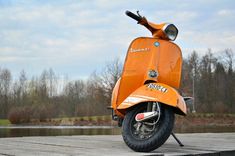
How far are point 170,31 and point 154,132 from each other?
1.42 m

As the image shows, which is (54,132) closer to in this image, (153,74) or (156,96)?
(153,74)

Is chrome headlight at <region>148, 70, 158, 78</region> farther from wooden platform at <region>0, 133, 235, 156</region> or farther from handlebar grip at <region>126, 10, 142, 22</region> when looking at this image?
wooden platform at <region>0, 133, 235, 156</region>

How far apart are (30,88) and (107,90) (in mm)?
24250

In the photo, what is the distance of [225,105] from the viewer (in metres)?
50.7

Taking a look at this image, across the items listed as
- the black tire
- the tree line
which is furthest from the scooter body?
the tree line

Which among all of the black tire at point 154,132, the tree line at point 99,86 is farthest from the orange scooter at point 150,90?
the tree line at point 99,86

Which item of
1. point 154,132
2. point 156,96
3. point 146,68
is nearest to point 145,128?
point 154,132

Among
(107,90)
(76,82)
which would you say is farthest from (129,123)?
(76,82)

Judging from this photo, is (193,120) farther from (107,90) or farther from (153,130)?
(153,130)

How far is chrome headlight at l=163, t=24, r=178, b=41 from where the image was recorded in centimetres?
486

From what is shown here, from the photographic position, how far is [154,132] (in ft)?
13.5

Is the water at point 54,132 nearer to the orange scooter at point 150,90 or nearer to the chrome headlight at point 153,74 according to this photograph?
the orange scooter at point 150,90

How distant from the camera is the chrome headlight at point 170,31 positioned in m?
4.86

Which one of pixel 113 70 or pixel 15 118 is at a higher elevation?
pixel 113 70
